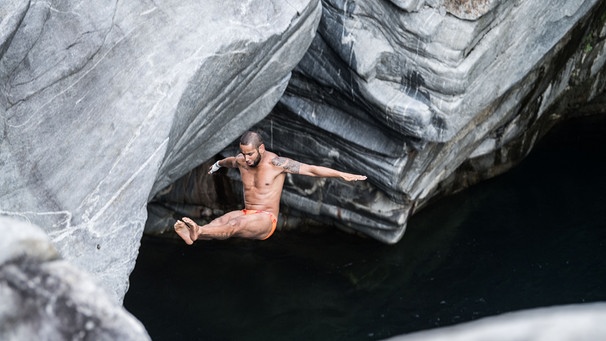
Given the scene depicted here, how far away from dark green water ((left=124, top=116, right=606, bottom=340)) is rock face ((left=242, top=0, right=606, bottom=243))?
1.25ft

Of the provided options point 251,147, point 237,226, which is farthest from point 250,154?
point 237,226

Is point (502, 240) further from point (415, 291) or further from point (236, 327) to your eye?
point (236, 327)

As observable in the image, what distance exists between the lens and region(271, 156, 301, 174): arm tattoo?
27.1 ft

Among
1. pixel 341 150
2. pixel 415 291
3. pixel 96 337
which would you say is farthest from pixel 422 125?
pixel 96 337

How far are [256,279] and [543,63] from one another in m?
3.99

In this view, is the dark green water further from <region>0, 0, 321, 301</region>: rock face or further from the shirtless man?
<region>0, 0, 321, 301</region>: rock face

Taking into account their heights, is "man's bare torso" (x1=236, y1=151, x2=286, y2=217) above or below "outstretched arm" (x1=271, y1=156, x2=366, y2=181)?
below

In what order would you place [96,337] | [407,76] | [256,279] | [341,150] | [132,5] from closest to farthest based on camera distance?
[96,337], [132,5], [407,76], [341,150], [256,279]

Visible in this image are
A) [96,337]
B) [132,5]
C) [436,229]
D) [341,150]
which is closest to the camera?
[96,337]

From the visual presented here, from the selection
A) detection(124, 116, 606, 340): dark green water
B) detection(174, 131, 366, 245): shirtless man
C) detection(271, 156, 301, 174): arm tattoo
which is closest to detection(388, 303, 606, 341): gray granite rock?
detection(174, 131, 366, 245): shirtless man

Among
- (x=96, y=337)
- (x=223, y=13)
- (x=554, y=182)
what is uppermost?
(x=554, y=182)

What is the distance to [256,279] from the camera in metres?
10.7

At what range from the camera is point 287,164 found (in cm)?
828

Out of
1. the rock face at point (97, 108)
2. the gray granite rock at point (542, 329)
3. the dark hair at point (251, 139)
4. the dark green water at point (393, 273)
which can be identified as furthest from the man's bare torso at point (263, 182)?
the gray granite rock at point (542, 329)
